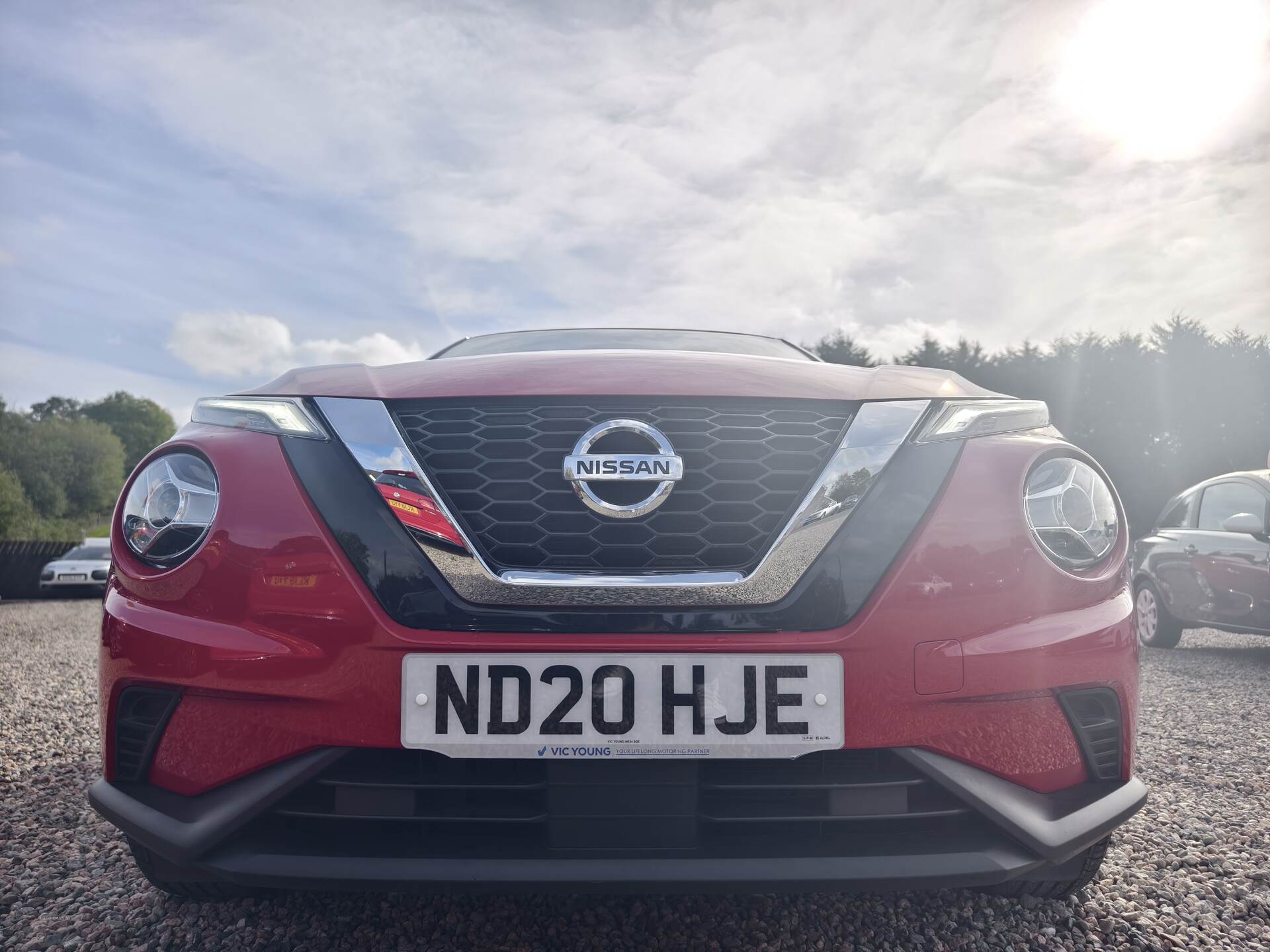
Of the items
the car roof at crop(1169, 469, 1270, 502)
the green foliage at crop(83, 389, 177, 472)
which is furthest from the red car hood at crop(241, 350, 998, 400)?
the green foliage at crop(83, 389, 177, 472)

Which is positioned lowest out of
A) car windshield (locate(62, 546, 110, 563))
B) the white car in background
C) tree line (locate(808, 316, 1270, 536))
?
the white car in background

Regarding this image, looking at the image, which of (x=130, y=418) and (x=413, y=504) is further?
(x=130, y=418)

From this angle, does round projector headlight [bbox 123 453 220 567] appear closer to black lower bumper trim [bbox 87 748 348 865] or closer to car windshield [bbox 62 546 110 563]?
black lower bumper trim [bbox 87 748 348 865]

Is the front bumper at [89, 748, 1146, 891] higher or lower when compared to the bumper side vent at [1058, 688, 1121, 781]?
lower

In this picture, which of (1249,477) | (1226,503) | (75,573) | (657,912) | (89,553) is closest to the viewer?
(657,912)

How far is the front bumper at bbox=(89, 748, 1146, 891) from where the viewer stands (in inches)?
54.6

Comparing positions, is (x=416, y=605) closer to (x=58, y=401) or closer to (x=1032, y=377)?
(x=1032, y=377)

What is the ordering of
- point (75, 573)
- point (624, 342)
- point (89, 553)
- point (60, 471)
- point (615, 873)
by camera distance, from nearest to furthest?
point (615, 873), point (624, 342), point (75, 573), point (89, 553), point (60, 471)

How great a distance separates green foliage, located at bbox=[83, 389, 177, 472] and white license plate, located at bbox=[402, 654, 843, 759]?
252ft

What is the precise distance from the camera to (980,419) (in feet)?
5.44

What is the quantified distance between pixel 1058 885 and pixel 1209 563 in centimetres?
579

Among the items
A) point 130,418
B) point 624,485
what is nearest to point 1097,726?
point 624,485

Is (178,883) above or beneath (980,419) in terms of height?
beneath

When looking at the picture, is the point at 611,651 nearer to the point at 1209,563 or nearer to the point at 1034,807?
the point at 1034,807
